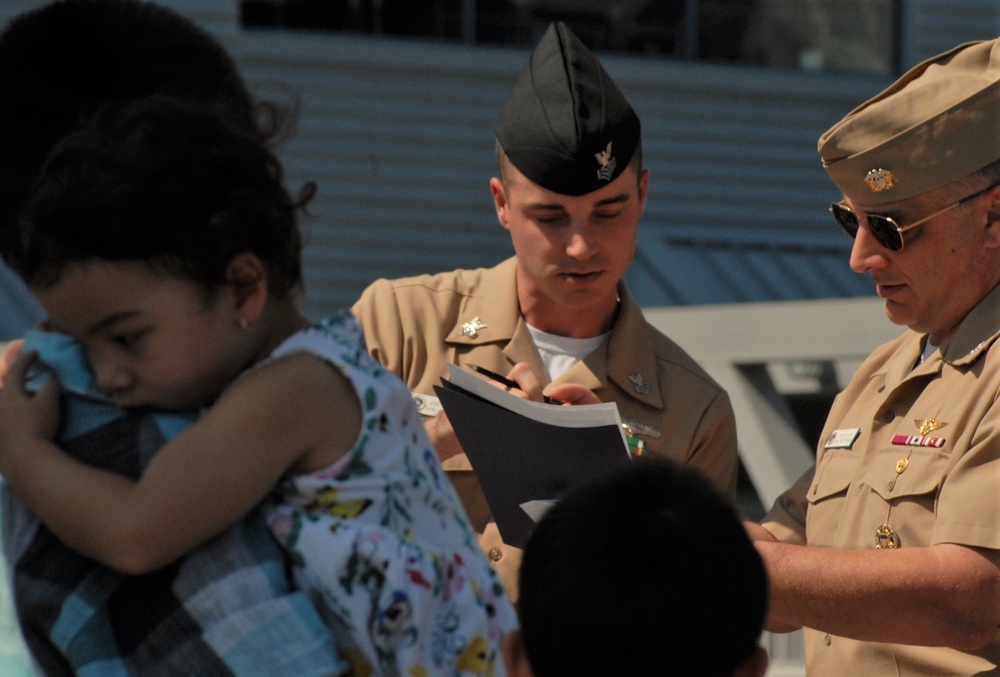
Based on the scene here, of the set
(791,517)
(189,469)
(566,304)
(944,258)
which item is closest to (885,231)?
(944,258)

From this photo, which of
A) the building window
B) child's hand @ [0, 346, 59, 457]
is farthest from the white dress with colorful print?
the building window

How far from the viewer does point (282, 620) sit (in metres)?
1.57

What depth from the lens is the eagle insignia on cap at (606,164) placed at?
10.9 ft

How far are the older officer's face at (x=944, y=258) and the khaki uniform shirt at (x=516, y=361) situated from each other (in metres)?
0.57

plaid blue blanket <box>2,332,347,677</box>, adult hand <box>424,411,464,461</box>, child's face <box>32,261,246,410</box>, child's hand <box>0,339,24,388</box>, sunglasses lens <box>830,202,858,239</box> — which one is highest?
child's face <box>32,261,246,410</box>

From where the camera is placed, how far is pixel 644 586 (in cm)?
158

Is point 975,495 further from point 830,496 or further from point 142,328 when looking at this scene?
point 142,328

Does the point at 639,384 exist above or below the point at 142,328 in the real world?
below

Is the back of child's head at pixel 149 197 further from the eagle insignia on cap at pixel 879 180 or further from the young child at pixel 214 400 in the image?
the eagle insignia on cap at pixel 879 180

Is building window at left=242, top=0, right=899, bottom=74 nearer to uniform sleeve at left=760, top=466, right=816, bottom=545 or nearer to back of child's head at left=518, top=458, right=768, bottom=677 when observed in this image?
uniform sleeve at left=760, top=466, right=816, bottom=545

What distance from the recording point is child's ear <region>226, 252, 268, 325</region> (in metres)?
1.68

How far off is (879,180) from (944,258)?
199mm

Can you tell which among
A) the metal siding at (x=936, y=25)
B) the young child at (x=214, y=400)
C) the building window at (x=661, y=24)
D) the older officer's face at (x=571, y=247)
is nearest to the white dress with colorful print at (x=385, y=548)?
the young child at (x=214, y=400)

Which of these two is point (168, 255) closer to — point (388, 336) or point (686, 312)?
point (388, 336)
